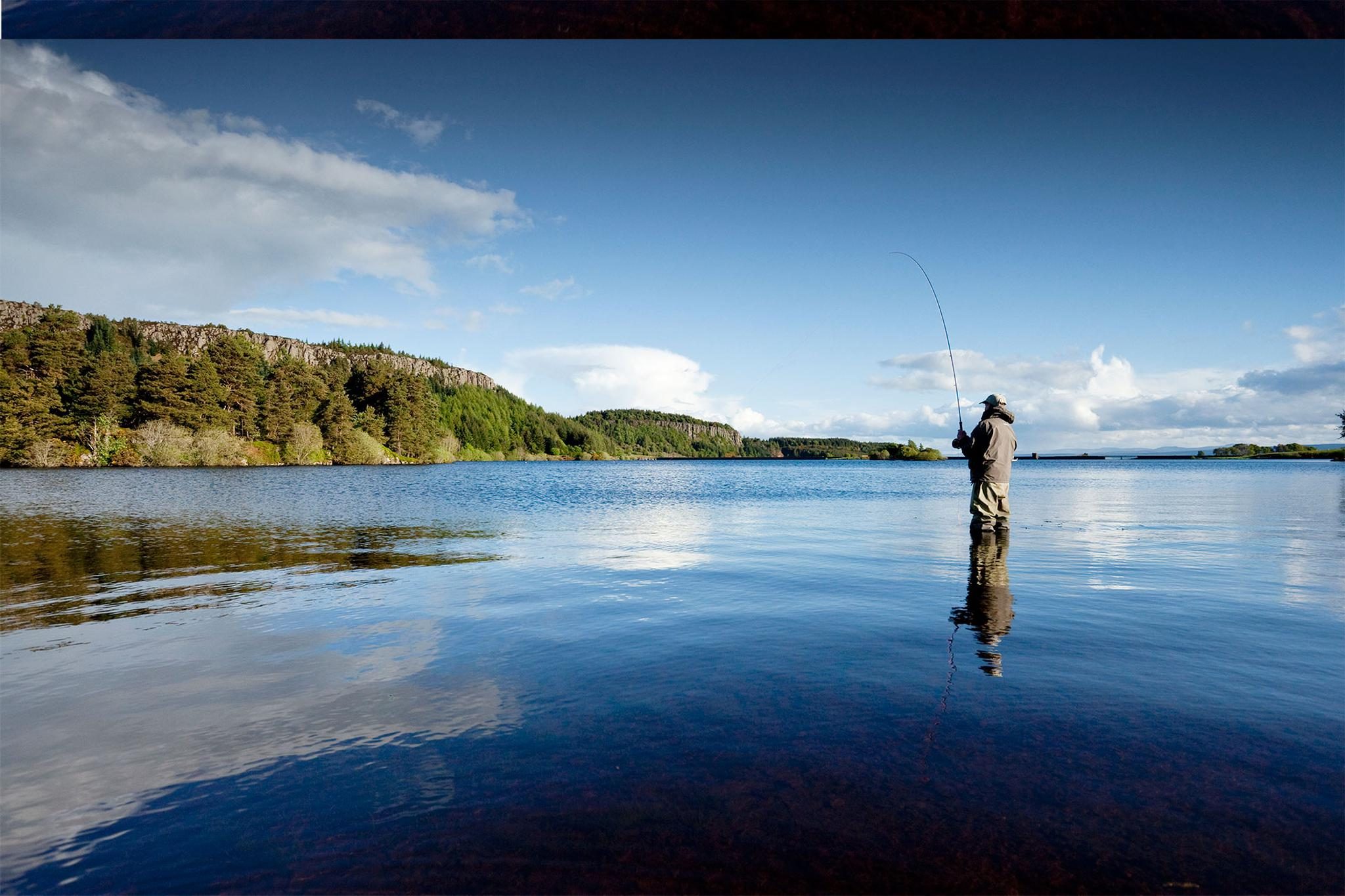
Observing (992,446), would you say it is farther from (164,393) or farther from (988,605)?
(164,393)

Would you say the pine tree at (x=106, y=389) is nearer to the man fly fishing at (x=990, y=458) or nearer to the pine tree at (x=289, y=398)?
the pine tree at (x=289, y=398)

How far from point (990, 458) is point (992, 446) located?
29 cm

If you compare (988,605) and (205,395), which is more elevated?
(205,395)

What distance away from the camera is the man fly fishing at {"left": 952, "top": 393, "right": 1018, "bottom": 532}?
550 inches

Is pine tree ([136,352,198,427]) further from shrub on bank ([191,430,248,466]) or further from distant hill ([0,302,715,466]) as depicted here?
shrub on bank ([191,430,248,466])

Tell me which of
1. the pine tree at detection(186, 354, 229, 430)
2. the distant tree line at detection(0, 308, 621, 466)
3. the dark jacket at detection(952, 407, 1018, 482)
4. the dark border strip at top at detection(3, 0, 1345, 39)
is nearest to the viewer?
the dark border strip at top at detection(3, 0, 1345, 39)

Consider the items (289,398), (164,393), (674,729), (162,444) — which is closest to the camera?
(674,729)

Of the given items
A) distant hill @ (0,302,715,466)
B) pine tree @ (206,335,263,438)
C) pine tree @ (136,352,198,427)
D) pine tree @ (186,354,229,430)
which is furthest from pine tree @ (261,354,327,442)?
pine tree @ (136,352,198,427)

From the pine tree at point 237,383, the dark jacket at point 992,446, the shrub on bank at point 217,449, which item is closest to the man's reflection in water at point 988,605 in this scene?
the dark jacket at point 992,446

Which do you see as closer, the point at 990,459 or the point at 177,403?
the point at 990,459

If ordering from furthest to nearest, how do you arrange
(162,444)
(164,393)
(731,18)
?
(164,393)
(162,444)
(731,18)

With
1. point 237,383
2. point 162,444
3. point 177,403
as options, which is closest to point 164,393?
point 177,403

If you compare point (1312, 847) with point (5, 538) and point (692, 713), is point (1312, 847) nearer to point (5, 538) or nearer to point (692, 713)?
point (692, 713)

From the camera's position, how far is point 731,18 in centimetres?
262
